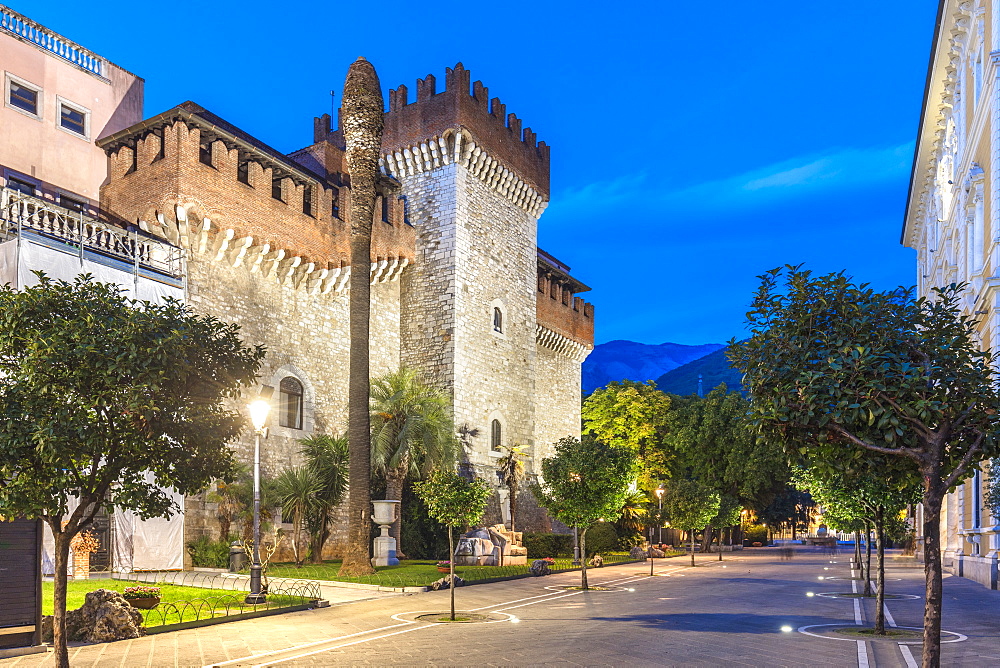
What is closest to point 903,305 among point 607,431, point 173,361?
point 173,361

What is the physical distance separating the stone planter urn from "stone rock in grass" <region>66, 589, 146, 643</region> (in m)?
15.4

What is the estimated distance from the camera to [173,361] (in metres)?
9.70

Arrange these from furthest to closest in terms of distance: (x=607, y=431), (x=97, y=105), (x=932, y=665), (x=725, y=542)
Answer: (x=725, y=542)
(x=607, y=431)
(x=97, y=105)
(x=932, y=665)

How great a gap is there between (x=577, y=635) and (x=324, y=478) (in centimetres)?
1630

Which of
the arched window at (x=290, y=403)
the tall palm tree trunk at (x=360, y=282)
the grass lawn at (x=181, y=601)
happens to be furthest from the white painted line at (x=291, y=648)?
the arched window at (x=290, y=403)

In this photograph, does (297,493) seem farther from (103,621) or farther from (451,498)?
(103,621)

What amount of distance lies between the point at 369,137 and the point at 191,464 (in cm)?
1874

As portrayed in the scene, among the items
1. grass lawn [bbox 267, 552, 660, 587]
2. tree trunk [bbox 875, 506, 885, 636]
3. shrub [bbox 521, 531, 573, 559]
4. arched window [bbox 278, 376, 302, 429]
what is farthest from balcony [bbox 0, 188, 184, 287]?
tree trunk [bbox 875, 506, 885, 636]

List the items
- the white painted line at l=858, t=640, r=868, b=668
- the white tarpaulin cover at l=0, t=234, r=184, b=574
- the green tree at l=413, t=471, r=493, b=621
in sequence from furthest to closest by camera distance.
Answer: the white tarpaulin cover at l=0, t=234, r=184, b=574, the green tree at l=413, t=471, r=493, b=621, the white painted line at l=858, t=640, r=868, b=668

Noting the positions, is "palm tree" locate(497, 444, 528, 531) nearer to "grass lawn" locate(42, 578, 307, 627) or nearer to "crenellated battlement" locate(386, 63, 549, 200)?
"crenellated battlement" locate(386, 63, 549, 200)

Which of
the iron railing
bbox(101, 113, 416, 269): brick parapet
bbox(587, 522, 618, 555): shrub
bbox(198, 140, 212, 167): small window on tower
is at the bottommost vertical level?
bbox(587, 522, 618, 555): shrub

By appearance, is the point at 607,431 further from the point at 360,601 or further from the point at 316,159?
the point at 360,601

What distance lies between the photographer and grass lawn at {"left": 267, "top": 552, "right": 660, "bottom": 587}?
75.6 ft

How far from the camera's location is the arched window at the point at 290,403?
30.7 m
